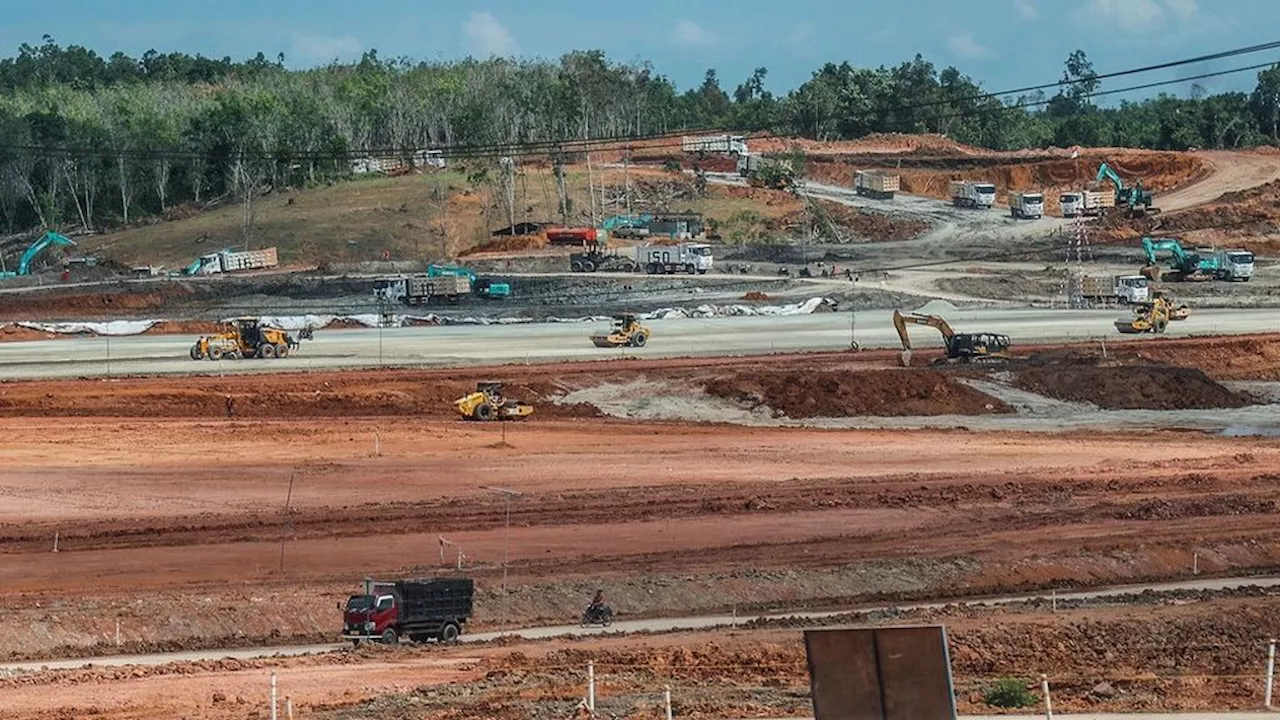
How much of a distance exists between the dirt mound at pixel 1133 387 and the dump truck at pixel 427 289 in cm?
3934

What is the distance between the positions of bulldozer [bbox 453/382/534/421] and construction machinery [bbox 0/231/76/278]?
71.0 m

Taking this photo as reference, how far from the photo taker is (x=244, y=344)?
75.8m

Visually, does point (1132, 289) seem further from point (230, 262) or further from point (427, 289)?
point (230, 262)

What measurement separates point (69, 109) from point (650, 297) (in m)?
108

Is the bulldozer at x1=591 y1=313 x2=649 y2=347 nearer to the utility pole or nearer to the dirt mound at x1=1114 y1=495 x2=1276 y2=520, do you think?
the utility pole

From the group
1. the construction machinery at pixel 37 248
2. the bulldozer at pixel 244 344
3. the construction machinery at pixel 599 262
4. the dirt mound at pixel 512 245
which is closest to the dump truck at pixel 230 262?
the construction machinery at pixel 37 248

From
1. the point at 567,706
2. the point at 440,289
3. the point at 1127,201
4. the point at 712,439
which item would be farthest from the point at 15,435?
the point at 1127,201

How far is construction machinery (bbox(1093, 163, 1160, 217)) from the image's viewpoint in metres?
124

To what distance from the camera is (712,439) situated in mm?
57406

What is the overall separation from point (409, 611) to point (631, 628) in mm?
4227

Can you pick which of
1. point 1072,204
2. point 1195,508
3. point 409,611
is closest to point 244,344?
point 1195,508

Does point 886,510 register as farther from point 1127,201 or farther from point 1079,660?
point 1127,201

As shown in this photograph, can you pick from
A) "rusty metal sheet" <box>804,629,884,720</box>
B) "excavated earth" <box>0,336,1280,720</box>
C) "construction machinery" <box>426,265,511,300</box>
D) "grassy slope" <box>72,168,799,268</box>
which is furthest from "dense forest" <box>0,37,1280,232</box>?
"rusty metal sheet" <box>804,629,884,720</box>

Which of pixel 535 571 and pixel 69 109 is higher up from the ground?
pixel 69 109
